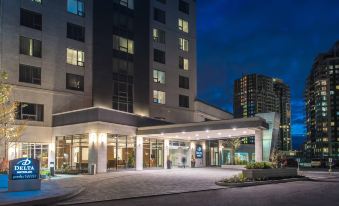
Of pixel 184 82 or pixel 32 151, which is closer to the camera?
pixel 32 151

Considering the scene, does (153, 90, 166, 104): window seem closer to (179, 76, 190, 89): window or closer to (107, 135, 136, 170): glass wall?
(179, 76, 190, 89): window

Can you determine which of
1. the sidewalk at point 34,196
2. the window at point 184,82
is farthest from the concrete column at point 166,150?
the sidewalk at point 34,196

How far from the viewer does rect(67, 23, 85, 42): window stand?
49.0 meters

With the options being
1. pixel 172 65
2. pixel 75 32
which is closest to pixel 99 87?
pixel 75 32

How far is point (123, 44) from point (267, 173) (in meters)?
28.6

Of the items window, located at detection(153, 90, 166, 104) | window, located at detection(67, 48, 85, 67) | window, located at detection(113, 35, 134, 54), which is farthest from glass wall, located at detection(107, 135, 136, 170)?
window, located at detection(113, 35, 134, 54)

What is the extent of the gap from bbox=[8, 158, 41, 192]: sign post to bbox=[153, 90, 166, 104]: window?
35648 mm

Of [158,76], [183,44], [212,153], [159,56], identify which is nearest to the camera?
[158,76]

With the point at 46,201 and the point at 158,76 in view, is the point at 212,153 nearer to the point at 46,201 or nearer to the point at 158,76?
the point at 158,76

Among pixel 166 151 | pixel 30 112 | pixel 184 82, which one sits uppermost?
pixel 184 82

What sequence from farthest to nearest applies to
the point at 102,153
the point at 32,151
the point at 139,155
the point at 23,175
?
the point at 139,155, the point at 32,151, the point at 102,153, the point at 23,175

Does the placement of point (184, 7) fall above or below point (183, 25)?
above

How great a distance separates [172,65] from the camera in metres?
61.2

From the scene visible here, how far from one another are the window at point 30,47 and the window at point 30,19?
151 centimetres
